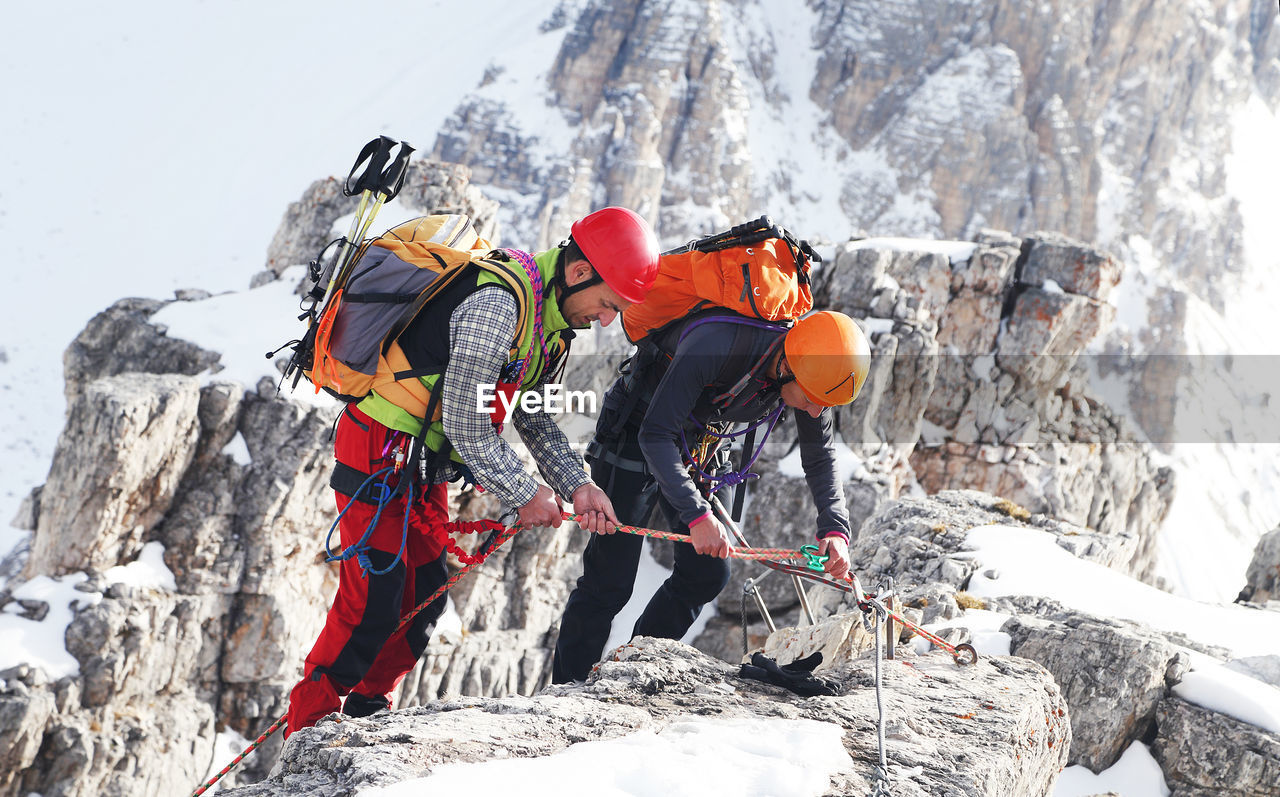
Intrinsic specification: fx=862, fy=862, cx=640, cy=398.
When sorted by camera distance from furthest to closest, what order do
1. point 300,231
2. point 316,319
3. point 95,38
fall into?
point 95,38
point 300,231
point 316,319

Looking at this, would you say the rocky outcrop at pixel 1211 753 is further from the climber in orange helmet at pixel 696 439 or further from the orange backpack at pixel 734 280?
the orange backpack at pixel 734 280

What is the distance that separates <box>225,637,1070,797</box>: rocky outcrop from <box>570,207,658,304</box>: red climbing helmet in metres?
1.61

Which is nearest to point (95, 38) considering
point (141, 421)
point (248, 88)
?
point (248, 88)

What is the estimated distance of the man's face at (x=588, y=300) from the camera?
3.90 metres

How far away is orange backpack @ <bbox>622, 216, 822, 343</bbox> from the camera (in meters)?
4.53

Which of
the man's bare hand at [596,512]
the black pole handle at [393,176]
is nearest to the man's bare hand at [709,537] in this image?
the man's bare hand at [596,512]

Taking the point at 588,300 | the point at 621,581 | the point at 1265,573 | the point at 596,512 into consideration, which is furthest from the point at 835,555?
the point at 1265,573

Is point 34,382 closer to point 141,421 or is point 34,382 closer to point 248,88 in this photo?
point 248,88

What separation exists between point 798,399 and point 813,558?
822mm

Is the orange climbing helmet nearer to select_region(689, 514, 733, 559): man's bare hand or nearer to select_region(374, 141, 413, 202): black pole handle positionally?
select_region(689, 514, 733, 559): man's bare hand

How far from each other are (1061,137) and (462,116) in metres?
77.3

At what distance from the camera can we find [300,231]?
73.3 feet

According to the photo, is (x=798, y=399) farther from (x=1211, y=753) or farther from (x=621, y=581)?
(x=1211, y=753)

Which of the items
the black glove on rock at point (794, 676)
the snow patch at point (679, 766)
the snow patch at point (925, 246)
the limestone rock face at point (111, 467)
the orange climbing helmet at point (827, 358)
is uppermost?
the snow patch at point (925, 246)
